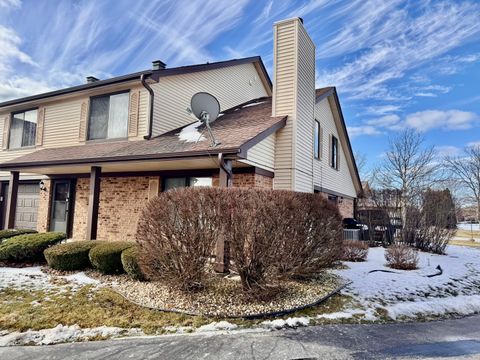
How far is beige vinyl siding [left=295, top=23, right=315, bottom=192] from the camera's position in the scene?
10789 mm

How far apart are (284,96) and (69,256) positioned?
25.9 ft

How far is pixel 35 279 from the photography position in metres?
6.90

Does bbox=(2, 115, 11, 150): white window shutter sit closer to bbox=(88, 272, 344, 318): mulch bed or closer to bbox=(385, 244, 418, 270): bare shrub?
bbox=(88, 272, 344, 318): mulch bed

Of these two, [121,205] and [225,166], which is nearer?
[225,166]

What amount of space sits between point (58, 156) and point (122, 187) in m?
2.33

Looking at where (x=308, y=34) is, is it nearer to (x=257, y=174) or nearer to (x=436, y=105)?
(x=257, y=174)

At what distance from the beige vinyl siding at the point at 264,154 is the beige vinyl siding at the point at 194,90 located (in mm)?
3868

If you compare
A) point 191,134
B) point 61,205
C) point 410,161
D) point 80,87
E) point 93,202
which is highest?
point 80,87

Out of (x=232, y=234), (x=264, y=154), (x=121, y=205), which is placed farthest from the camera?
(x=121, y=205)

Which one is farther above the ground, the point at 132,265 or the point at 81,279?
the point at 132,265

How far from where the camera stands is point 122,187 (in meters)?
11.6

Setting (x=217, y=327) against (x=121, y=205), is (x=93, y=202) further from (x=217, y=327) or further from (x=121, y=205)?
(x=217, y=327)

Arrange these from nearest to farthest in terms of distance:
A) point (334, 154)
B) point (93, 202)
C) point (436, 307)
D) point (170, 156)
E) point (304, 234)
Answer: point (304, 234) → point (436, 307) → point (170, 156) → point (93, 202) → point (334, 154)

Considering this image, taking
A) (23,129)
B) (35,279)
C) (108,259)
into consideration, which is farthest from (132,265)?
(23,129)
